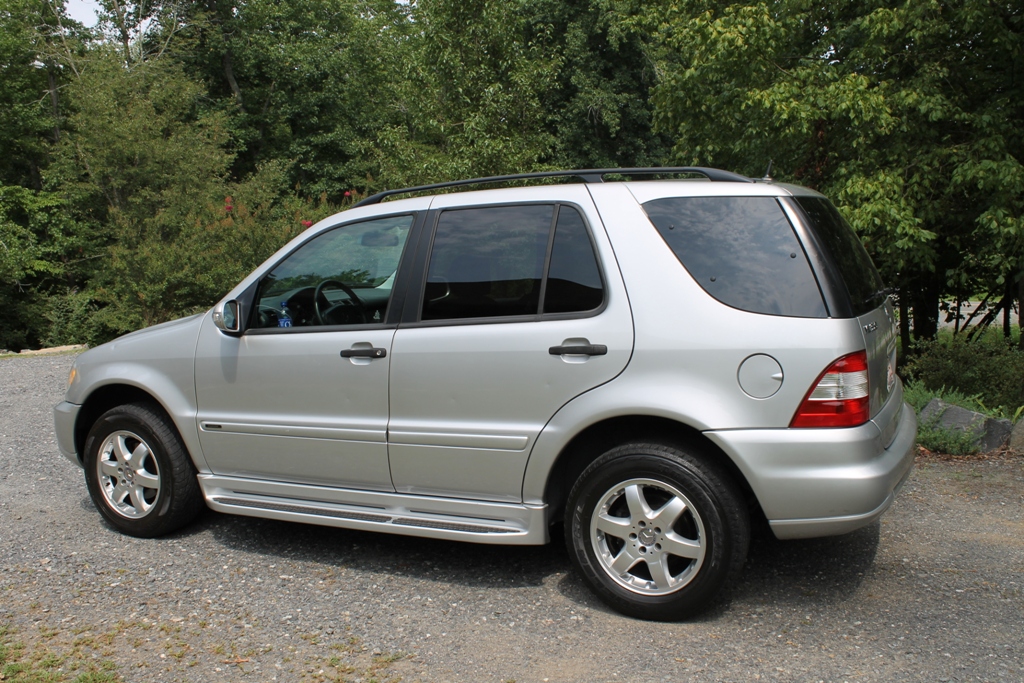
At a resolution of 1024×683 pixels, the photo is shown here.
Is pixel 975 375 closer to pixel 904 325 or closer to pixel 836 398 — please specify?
pixel 836 398

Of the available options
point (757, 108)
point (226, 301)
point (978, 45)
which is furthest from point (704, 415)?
point (978, 45)

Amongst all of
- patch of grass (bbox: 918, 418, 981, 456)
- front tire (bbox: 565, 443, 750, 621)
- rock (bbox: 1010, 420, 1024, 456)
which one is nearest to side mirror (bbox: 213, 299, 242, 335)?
front tire (bbox: 565, 443, 750, 621)

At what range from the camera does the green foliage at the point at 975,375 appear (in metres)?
7.33

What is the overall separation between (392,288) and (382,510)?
1086 millimetres

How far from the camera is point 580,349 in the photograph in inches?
150

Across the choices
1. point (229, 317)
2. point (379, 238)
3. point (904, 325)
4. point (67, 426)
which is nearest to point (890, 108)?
point (904, 325)

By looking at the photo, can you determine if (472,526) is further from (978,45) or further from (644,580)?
(978,45)

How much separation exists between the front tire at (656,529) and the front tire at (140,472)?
2.29 meters

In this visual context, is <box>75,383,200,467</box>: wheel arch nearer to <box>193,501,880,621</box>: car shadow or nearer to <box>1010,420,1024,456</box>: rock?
<box>193,501,880,621</box>: car shadow

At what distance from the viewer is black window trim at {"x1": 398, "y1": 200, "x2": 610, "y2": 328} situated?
3.88 meters

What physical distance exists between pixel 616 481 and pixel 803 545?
1490 mm

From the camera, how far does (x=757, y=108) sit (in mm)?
9977

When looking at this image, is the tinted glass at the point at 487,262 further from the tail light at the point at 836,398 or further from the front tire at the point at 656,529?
the tail light at the point at 836,398

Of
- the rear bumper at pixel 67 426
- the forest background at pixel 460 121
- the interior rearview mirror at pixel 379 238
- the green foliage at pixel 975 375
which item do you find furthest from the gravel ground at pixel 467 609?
the forest background at pixel 460 121
